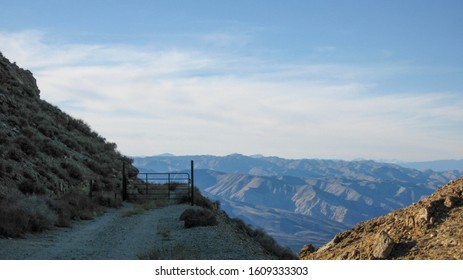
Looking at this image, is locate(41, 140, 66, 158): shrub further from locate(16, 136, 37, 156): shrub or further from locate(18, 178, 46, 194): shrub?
locate(18, 178, 46, 194): shrub

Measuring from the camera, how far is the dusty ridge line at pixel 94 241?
42.3ft

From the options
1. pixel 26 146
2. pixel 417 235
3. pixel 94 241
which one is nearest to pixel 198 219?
pixel 94 241

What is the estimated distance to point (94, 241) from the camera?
1569cm

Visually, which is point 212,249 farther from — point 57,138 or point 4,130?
point 57,138

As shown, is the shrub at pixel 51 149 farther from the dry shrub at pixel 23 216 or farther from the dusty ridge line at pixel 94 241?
the dry shrub at pixel 23 216

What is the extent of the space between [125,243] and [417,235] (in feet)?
28.9

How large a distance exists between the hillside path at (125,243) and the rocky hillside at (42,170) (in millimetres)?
852

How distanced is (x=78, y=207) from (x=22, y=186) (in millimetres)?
2598

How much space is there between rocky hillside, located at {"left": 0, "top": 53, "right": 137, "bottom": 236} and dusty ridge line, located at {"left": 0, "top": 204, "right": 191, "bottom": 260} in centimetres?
83

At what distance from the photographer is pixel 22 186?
22.0 m

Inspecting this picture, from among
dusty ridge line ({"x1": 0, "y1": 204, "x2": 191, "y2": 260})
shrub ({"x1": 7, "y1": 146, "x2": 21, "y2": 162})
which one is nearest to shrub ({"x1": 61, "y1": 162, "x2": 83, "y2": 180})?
shrub ({"x1": 7, "y1": 146, "x2": 21, "y2": 162})

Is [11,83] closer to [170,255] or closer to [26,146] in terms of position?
[26,146]
